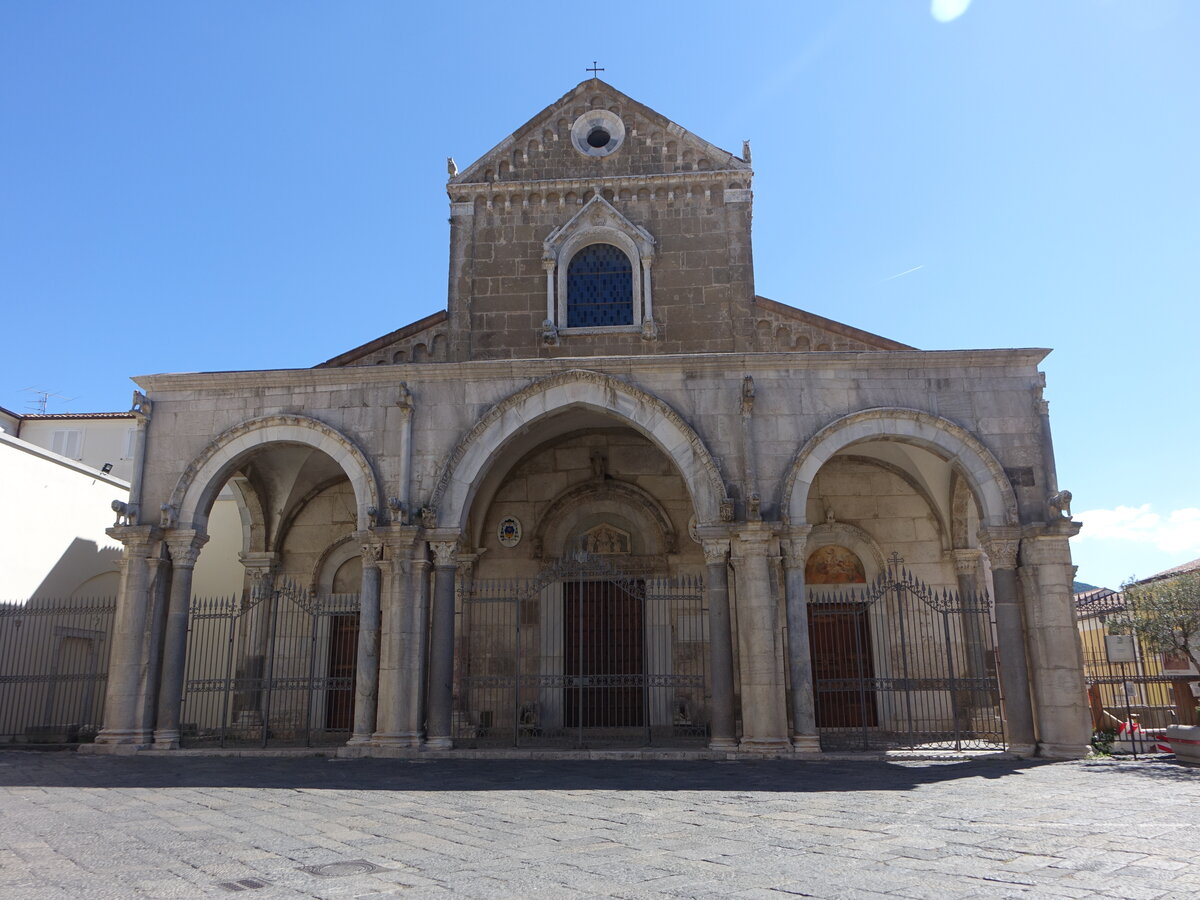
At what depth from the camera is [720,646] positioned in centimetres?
Answer: 1270

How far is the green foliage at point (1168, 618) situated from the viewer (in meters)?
12.9

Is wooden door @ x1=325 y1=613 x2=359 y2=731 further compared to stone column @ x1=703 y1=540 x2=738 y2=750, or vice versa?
wooden door @ x1=325 y1=613 x2=359 y2=731

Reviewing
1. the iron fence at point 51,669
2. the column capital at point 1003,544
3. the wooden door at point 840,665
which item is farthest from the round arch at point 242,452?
the column capital at point 1003,544

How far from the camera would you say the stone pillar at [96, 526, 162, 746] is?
42.8 feet

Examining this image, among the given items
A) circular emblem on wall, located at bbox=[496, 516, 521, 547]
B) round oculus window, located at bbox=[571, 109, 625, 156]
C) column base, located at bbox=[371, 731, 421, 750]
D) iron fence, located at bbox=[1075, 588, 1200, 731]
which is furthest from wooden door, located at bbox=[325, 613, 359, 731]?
iron fence, located at bbox=[1075, 588, 1200, 731]

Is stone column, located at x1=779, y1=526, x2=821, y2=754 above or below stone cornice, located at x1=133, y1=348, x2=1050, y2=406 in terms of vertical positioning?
below

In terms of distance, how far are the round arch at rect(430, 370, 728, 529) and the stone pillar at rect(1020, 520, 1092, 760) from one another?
4512 millimetres

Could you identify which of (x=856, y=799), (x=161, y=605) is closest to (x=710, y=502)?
(x=856, y=799)

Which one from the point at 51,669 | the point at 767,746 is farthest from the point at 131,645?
the point at 767,746

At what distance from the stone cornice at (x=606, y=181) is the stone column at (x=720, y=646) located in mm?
8206

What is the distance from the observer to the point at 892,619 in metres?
16.4

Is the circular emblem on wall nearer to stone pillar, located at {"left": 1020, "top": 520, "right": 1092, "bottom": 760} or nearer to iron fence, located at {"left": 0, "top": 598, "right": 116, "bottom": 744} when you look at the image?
iron fence, located at {"left": 0, "top": 598, "right": 116, "bottom": 744}

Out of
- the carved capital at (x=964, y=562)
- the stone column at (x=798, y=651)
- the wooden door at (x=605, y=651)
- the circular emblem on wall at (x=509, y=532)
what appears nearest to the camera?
the stone column at (x=798, y=651)

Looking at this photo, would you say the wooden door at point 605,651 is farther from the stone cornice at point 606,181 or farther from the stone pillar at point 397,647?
the stone cornice at point 606,181
